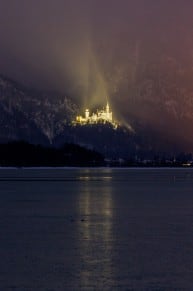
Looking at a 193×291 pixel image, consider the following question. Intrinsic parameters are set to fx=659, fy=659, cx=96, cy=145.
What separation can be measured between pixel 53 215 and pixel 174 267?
21.5 meters

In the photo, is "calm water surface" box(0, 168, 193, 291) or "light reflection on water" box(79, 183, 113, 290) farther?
"light reflection on water" box(79, 183, 113, 290)

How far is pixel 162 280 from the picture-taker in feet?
67.4

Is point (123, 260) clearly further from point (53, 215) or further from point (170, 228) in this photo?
point (53, 215)

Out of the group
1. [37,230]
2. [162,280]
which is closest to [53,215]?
[37,230]

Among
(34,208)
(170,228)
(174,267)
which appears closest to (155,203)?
(34,208)

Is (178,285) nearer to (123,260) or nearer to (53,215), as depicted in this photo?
(123,260)

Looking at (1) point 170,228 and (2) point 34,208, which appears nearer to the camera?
(1) point 170,228

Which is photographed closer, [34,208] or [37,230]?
[37,230]

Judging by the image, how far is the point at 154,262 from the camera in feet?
77.8

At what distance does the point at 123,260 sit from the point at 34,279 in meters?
4.62

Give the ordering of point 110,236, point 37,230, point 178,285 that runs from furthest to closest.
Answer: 1. point 37,230
2. point 110,236
3. point 178,285

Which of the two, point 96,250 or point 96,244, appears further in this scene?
point 96,244

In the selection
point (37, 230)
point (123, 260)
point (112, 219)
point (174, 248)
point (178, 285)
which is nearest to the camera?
point (178, 285)

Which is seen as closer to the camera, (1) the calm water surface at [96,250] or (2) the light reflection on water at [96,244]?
(1) the calm water surface at [96,250]
